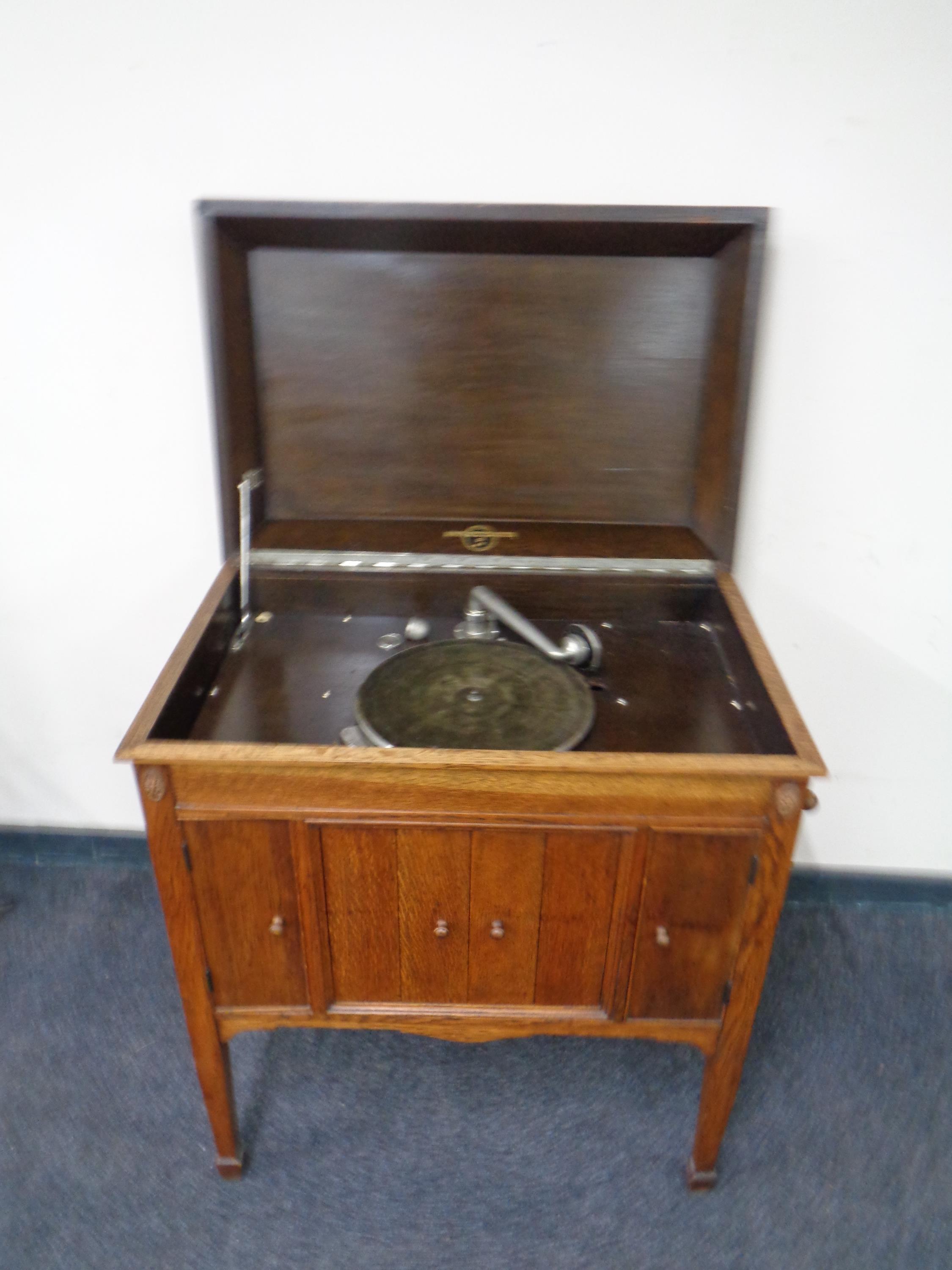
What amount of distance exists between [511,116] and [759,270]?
364 mm

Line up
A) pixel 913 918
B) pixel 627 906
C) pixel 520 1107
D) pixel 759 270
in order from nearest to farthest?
pixel 627 906 → pixel 759 270 → pixel 520 1107 → pixel 913 918

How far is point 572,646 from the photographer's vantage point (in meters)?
1.25

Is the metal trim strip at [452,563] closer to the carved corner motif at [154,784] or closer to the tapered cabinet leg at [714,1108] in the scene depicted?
the carved corner motif at [154,784]

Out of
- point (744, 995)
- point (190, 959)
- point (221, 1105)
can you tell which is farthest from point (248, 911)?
point (744, 995)

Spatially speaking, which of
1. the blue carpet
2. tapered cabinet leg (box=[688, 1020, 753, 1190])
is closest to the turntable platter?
tapered cabinet leg (box=[688, 1020, 753, 1190])

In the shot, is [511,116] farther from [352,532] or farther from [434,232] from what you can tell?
[352,532]

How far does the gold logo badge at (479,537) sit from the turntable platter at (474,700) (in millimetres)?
155

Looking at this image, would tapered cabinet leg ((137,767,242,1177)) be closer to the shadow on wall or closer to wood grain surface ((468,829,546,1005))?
wood grain surface ((468,829,546,1005))

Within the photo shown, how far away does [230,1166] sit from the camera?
50.6 inches

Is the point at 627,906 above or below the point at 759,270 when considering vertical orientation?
below

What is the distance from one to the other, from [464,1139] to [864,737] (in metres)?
0.90

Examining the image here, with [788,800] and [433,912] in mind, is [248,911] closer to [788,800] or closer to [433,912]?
[433,912]

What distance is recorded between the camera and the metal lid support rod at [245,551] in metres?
1.30

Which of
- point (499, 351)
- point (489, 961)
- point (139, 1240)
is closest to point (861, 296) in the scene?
point (499, 351)
